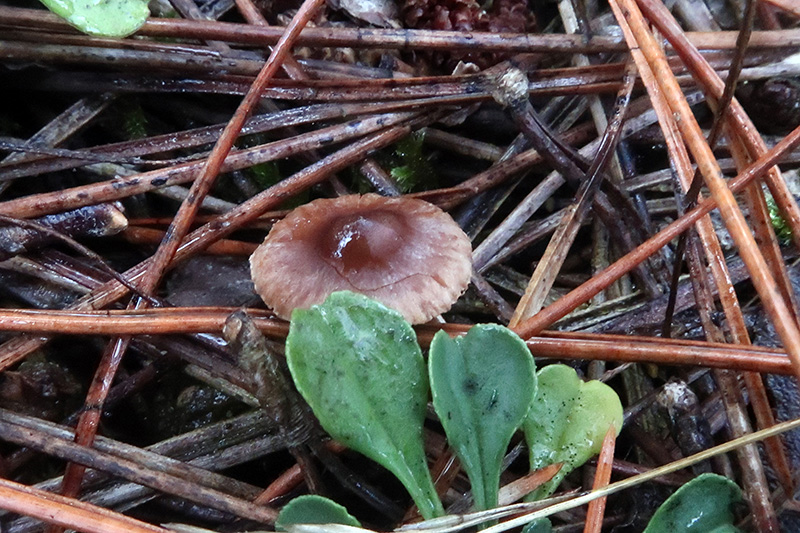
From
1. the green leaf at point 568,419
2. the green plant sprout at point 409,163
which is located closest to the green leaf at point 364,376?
the green leaf at point 568,419

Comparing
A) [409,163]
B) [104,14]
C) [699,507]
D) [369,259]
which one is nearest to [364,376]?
[369,259]

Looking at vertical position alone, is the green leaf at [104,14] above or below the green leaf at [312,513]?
above

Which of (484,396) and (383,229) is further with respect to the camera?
(383,229)

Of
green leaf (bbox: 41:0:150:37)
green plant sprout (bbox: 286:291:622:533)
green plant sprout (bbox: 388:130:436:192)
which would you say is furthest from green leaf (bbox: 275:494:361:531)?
green leaf (bbox: 41:0:150:37)

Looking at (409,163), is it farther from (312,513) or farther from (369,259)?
(312,513)

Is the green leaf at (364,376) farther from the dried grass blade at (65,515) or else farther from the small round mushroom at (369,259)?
the dried grass blade at (65,515)

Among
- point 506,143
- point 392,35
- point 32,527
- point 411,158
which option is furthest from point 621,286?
point 32,527

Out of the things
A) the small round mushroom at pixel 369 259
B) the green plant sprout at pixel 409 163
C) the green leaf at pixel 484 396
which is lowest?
the green leaf at pixel 484 396
